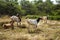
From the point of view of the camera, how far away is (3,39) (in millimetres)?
8156

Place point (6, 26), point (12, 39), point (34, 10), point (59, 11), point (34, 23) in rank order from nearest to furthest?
point (12, 39)
point (34, 23)
point (6, 26)
point (59, 11)
point (34, 10)

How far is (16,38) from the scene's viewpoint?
8.21 meters

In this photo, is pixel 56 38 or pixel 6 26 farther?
pixel 6 26

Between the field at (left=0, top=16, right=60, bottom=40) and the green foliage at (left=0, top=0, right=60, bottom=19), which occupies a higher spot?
the field at (left=0, top=16, right=60, bottom=40)

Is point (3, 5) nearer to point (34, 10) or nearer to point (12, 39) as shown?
point (34, 10)

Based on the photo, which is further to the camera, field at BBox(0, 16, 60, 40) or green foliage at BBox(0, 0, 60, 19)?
green foliage at BBox(0, 0, 60, 19)

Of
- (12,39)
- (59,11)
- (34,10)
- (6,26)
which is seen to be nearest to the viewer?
(12,39)

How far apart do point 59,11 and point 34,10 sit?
16.2 ft

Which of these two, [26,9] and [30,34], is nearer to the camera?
[30,34]

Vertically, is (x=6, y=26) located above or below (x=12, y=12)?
above

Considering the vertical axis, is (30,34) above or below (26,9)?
above

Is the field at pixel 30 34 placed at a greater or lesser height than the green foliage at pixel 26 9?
greater

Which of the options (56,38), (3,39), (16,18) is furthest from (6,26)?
(56,38)

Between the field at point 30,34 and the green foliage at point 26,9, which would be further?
the green foliage at point 26,9
